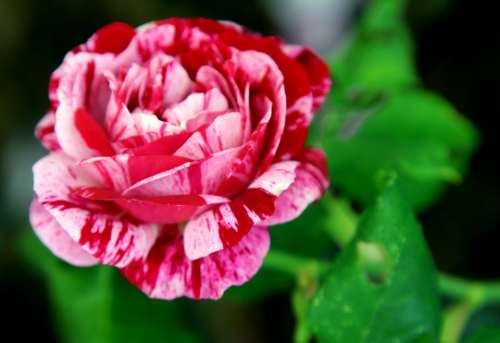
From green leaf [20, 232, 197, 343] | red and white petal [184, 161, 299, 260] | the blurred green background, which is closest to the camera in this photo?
red and white petal [184, 161, 299, 260]

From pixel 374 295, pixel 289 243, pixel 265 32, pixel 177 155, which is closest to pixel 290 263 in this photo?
pixel 289 243

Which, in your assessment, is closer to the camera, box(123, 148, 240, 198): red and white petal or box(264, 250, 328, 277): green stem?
box(123, 148, 240, 198): red and white petal

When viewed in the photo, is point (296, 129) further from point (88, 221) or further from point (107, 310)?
point (107, 310)


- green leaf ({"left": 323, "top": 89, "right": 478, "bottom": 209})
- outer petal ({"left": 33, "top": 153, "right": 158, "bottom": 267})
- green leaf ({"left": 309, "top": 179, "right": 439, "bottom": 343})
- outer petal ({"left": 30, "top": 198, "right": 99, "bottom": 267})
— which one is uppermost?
outer petal ({"left": 33, "top": 153, "right": 158, "bottom": 267})

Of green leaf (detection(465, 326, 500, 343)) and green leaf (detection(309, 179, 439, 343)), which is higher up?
green leaf (detection(309, 179, 439, 343))

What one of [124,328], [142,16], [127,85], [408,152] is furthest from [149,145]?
[142,16]

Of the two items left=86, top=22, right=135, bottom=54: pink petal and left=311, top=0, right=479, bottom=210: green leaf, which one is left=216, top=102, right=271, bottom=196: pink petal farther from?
left=311, top=0, right=479, bottom=210: green leaf

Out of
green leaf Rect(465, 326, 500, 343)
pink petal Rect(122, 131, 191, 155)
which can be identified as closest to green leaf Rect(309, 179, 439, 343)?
green leaf Rect(465, 326, 500, 343)

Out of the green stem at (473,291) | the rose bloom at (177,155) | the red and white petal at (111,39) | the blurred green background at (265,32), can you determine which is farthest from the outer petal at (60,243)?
the green stem at (473,291)

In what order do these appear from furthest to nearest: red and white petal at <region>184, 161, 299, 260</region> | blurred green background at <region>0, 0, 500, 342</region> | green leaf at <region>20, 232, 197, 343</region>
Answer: blurred green background at <region>0, 0, 500, 342</region> < green leaf at <region>20, 232, 197, 343</region> < red and white petal at <region>184, 161, 299, 260</region>
